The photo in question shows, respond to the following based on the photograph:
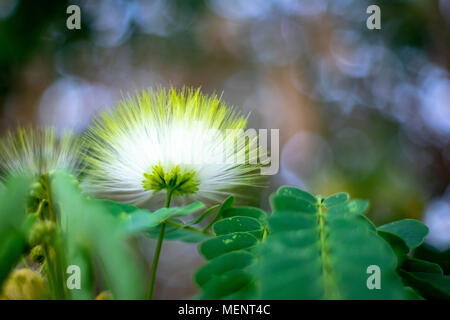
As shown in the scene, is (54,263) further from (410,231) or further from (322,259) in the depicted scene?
(410,231)

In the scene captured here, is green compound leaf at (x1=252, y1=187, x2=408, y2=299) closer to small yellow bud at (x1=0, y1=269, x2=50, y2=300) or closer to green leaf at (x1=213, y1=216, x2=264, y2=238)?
green leaf at (x1=213, y1=216, x2=264, y2=238)

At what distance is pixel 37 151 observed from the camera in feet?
1.47

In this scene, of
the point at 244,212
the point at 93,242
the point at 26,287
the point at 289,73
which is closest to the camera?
the point at 93,242

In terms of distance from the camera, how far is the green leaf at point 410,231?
0.45 m

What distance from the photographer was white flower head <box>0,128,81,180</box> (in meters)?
0.43

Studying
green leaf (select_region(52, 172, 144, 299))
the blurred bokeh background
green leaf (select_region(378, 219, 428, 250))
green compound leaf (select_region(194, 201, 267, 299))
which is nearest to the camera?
green leaf (select_region(52, 172, 144, 299))

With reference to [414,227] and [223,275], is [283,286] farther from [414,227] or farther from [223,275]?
[414,227]

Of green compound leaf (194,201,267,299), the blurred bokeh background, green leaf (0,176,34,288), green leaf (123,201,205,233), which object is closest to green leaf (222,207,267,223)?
green compound leaf (194,201,267,299)

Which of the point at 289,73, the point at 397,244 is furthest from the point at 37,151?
the point at 289,73

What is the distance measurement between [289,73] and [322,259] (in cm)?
238

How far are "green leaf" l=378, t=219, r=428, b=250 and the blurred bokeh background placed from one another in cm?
136

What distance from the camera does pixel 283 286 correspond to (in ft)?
0.95

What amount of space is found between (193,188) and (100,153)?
11 cm

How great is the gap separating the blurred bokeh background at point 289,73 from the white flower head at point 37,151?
140cm
